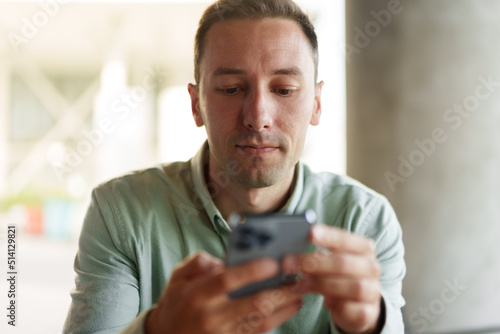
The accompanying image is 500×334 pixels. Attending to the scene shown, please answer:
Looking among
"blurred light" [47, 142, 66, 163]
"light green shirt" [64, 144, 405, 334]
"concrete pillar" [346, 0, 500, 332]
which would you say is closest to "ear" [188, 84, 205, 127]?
"light green shirt" [64, 144, 405, 334]

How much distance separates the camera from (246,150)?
4.39 feet

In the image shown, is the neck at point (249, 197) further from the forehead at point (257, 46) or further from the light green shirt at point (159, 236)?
the forehead at point (257, 46)

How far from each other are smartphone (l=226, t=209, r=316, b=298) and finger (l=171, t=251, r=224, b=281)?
0.07 metres

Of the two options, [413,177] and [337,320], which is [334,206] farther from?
[413,177]

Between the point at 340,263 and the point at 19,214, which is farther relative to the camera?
→ the point at 19,214

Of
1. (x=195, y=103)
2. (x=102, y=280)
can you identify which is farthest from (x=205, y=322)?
(x=195, y=103)

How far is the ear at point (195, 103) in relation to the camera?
1.58 m

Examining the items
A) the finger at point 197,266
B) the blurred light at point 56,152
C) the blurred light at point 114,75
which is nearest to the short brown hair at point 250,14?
the finger at point 197,266

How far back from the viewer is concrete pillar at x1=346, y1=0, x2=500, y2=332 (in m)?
2.37

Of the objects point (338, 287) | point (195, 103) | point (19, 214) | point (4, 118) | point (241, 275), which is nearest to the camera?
point (241, 275)

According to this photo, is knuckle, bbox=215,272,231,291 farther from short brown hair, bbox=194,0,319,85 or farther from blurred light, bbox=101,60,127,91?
blurred light, bbox=101,60,127,91

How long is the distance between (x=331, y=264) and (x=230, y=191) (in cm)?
69

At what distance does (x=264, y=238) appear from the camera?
0.77 meters

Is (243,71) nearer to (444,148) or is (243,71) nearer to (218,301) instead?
(218,301)
